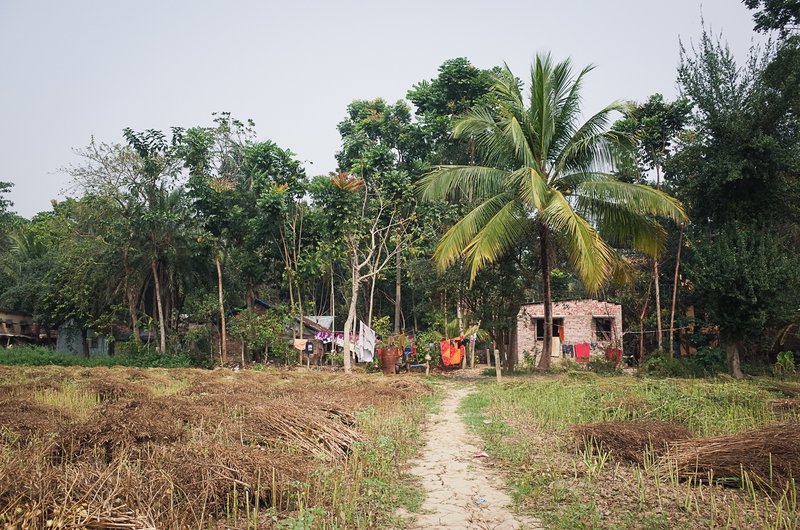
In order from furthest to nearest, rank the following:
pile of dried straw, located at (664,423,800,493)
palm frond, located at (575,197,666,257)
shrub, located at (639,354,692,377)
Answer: shrub, located at (639,354,692,377), palm frond, located at (575,197,666,257), pile of dried straw, located at (664,423,800,493)

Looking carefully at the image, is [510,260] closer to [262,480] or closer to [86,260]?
[262,480]

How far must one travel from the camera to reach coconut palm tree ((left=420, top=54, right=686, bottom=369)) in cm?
1397

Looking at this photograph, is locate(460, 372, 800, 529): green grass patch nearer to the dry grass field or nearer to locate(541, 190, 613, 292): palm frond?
the dry grass field

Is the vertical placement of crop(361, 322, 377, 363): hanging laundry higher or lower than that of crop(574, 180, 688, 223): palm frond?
lower

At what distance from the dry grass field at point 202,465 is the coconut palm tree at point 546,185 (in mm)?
7102

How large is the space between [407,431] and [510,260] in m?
11.2

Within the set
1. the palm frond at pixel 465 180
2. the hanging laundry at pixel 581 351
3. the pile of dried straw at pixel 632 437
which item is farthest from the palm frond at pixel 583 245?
the hanging laundry at pixel 581 351

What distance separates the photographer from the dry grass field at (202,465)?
3.65 meters

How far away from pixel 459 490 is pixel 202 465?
2208 mm

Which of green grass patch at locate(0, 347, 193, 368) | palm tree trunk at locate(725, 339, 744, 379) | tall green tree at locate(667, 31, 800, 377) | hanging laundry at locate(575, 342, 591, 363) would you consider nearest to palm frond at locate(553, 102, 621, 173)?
tall green tree at locate(667, 31, 800, 377)

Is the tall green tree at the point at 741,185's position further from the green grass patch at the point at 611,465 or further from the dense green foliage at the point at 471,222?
the green grass patch at the point at 611,465

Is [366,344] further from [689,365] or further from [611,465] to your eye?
[611,465]

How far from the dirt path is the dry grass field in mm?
258

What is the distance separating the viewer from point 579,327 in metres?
25.7
